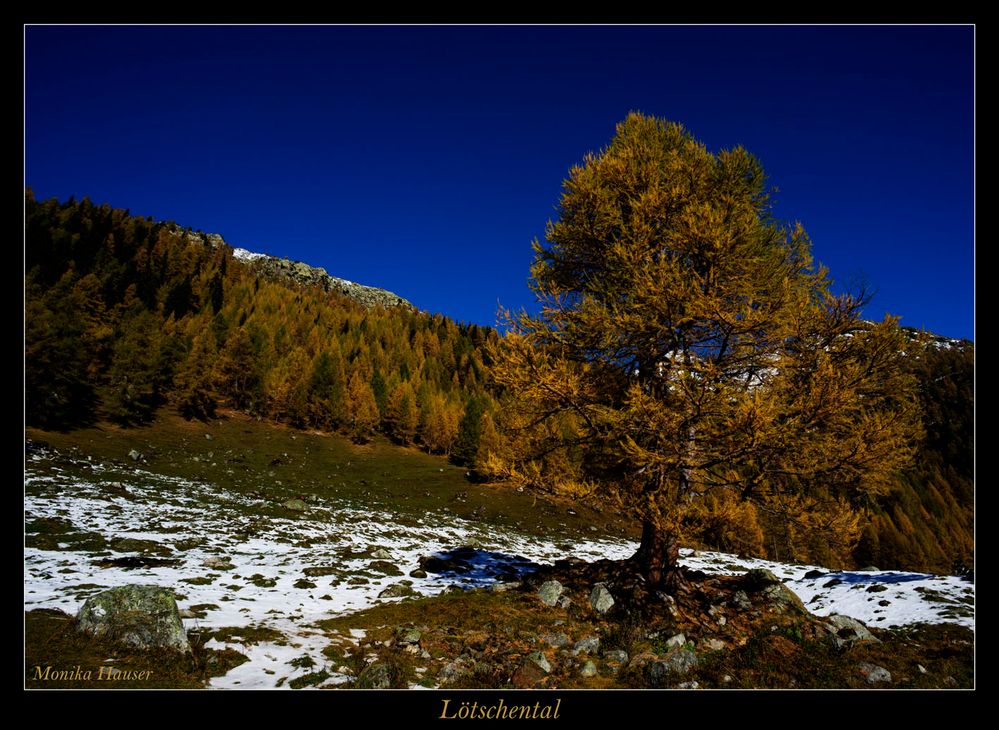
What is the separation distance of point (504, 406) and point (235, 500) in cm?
2522

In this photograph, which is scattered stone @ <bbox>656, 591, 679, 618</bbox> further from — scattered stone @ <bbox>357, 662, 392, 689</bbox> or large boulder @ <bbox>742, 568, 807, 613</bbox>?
scattered stone @ <bbox>357, 662, 392, 689</bbox>

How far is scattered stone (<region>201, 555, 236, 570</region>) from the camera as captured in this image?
41.3 feet

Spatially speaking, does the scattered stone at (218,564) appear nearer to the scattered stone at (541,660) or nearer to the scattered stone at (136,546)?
the scattered stone at (136,546)

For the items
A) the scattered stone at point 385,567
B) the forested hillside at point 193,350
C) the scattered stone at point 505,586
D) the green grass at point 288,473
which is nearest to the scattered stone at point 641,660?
the scattered stone at point 505,586

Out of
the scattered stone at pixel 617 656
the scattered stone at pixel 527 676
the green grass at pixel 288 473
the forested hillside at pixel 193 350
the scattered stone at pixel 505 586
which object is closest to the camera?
the scattered stone at pixel 527 676

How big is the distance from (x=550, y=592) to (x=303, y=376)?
289ft

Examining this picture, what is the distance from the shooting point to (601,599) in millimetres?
9719

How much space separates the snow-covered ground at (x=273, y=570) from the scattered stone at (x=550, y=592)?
301 cm

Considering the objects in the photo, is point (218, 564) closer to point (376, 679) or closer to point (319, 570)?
point (319, 570)

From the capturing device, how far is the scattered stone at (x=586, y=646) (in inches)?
296

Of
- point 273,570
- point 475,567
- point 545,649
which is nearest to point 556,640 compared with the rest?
point 545,649

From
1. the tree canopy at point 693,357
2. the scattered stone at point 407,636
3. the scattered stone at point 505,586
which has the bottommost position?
the scattered stone at point 505,586

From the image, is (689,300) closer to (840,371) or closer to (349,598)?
(840,371)

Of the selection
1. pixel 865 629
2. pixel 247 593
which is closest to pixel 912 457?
pixel 865 629
